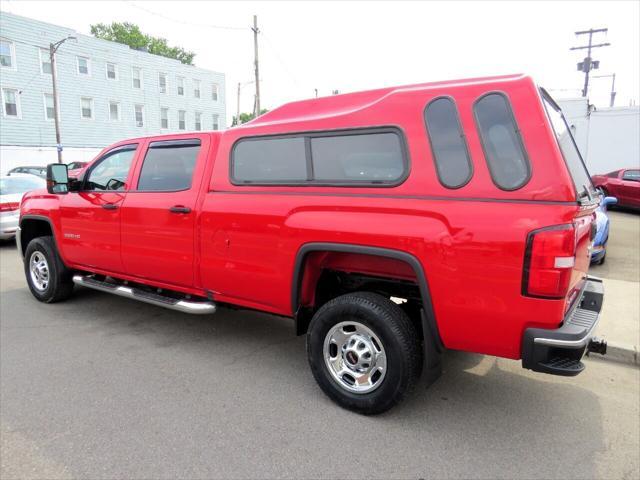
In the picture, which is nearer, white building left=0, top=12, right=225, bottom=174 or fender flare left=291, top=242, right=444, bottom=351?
fender flare left=291, top=242, right=444, bottom=351

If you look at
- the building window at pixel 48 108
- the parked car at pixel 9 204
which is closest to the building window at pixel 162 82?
the building window at pixel 48 108

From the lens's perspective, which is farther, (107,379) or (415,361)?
(107,379)

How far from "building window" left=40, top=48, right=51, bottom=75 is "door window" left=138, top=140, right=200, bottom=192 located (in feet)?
96.3

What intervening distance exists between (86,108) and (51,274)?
2922 centimetres

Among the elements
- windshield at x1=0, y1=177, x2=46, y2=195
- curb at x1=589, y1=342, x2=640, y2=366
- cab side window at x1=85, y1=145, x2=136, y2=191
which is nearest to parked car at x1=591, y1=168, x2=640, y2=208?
curb at x1=589, y1=342, x2=640, y2=366

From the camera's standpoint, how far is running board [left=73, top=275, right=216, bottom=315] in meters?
3.95

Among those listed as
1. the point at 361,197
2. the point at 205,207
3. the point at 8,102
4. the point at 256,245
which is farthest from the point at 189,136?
the point at 8,102

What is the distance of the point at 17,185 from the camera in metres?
10.0

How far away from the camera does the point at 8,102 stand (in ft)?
87.1

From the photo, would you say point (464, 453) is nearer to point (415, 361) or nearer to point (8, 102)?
point (415, 361)

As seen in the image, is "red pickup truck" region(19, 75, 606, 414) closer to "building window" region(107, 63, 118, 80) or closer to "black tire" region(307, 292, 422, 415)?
"black tire" region(307, 292, 422, 415)

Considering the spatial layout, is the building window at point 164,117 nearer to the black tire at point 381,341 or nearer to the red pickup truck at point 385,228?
the red pickup truck at point 385,228

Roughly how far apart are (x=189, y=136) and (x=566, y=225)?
3170 millimetres

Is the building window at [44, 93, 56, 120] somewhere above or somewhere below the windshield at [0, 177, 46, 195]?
above
